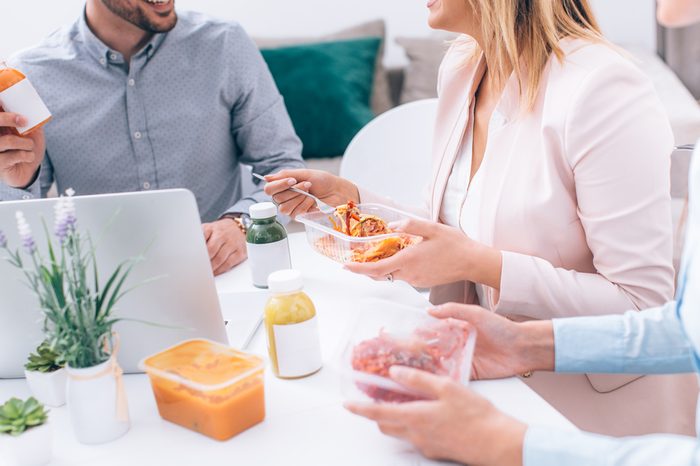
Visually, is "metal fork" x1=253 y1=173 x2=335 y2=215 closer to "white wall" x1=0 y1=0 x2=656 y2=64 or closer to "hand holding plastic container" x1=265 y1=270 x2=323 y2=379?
"hand holding plastic container" x1=265 y1=270 x2=323 y2=379

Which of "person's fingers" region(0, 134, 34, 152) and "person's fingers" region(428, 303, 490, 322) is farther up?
"person's fingers" region(0, 134, 34, 152)

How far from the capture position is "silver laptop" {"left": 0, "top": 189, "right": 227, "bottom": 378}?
3.00ft

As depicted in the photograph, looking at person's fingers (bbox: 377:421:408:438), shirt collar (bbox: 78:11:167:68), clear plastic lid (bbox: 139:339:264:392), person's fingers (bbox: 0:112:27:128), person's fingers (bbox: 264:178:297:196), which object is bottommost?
person's fingers (bbox: 377:421:408:438)

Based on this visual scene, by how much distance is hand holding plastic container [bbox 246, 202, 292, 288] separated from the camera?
1243mm

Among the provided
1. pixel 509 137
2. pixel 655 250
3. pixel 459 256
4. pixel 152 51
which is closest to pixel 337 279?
pixel 459 256

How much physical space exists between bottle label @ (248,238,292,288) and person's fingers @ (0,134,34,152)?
54 cm

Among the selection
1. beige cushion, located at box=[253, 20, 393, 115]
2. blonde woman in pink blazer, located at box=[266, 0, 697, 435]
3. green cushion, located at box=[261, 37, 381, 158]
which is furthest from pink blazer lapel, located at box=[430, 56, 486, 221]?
beige cushion, located at box=[253, 20, 393, 115]

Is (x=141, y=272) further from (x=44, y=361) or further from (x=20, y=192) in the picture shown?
A: (x=20, y=192)

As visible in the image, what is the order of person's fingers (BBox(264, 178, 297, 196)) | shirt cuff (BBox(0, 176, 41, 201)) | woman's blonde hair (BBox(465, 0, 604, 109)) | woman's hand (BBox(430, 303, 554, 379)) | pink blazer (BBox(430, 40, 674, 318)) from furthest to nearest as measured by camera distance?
shirt cuff (BBox(0, 176, 41, 201)), person's fingers (BBox(264, 178, 297, 196)), woman's blonde hair (BBox(465, 0, 604, 109)), pink blazer (BBox(430, 40, 674, 318)), woman's hand (BBox(430, 303, 554, 379))

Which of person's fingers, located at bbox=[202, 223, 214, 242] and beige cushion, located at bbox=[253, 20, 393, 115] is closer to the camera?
person's fingers, located at bbox=[202, 223, 214, 242]

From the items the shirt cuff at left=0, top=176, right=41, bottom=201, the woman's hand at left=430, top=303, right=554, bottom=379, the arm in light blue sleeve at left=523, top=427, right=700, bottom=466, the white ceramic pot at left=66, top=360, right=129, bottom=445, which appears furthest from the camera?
the shirt cuff at left=0, top=176, right=41, bottom=201

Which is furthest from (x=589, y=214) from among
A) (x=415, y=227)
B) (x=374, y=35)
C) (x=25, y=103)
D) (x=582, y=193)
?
(x=374, y=35)

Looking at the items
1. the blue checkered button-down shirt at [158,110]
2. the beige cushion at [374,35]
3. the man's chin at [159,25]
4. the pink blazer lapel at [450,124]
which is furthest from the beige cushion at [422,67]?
the pink blazer lapel at [450,124]

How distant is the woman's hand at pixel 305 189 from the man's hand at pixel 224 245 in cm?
11
